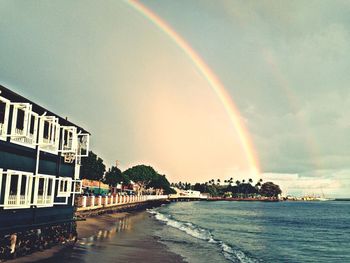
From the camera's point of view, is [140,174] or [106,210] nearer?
[106,210]

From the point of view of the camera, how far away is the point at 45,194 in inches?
976

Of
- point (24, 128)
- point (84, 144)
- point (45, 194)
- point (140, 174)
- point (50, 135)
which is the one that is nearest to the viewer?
point (24, 128)

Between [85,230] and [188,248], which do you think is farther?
[85,230]

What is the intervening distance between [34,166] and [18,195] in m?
2.47

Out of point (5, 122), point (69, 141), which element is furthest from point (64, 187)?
point (5, 122)

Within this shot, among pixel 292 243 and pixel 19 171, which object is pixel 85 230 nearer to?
pixel 19 171

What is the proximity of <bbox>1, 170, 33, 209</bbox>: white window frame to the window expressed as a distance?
84.0 inches

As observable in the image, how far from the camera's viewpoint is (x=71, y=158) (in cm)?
2766

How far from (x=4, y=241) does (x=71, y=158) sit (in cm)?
892

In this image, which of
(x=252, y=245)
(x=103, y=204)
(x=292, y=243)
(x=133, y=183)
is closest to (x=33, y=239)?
(x=252, y=245)

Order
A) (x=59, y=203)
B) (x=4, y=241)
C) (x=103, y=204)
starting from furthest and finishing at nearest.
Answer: (x=103, y=204)
(x=59, y=203)
(x=4, y=241)

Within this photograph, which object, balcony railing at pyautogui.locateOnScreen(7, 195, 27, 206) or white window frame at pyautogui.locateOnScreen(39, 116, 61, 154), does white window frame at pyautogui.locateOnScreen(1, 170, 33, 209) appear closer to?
balcony railing at pyautogui.locateOnScreen(7, 195, 27, 206)

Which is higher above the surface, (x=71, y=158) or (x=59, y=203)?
(x=71, y=158)

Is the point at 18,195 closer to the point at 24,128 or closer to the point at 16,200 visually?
the point at 16,200
